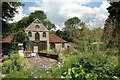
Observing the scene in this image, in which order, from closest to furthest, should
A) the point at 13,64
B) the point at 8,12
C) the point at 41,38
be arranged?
the point at 13,64, the point at 8,12, the point at 41,38

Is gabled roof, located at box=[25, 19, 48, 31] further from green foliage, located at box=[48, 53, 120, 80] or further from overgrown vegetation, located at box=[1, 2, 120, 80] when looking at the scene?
green foliage, located at box=[48, 53, 120, 80]

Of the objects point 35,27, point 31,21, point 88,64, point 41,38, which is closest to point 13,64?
point 88,64

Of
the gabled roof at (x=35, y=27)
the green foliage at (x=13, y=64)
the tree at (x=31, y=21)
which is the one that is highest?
the tree at (x=31, y=21)

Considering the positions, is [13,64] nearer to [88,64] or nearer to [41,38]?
[88,64]

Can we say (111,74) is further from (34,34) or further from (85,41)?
(34,34)

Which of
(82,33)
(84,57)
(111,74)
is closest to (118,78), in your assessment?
(111,74)

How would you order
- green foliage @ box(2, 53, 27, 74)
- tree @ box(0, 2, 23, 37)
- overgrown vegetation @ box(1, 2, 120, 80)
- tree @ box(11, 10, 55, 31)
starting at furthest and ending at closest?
tree @ box(11, 10, 55, 31) → tree @ box(0, 2, 23, 37) → green foliage @ box(2, 53, 27, 74) → overgrown vegetation @ box(1, 2, 120, 80)

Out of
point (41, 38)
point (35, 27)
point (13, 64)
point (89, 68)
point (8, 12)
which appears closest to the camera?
point (89, 68)

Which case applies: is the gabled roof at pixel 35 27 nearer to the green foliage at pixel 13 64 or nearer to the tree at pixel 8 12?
the tree at pixel 8 12

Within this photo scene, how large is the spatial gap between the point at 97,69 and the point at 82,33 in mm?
1961

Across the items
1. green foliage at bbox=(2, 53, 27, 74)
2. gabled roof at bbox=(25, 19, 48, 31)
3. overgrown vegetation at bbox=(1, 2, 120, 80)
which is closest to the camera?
overgrown vegetation at bbox=(1, 2, 120, 80)

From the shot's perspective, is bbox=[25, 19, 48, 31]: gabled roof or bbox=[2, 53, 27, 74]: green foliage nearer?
bbox=[2, 53, 27, 74]: green foliage

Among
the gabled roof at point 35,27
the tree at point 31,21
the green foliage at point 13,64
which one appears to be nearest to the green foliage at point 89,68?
the green foliage at point 13,64

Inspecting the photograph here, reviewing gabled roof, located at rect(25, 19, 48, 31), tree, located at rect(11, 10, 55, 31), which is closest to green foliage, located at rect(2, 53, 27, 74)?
gabled roof, located at rect(25, 19, 48, 31)
